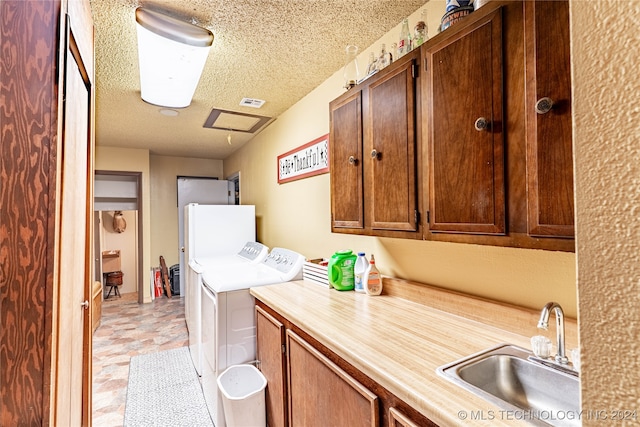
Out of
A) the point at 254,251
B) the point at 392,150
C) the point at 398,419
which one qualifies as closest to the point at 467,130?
the point at 392,150

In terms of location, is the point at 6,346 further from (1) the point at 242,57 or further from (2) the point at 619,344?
(1) the point at 242,57

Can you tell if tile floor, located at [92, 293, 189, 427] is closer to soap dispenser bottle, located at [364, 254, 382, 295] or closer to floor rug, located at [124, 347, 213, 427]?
floor rug, located at [124, 347, 213, 427]

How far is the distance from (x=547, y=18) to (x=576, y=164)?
2.30ft

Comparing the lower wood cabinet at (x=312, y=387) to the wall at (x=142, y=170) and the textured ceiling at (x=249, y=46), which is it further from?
the wall at (x=142, y=170)

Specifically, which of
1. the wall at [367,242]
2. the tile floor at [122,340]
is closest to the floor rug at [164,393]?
the tile floor at [122,340]

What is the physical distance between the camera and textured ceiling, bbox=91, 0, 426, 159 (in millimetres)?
1552

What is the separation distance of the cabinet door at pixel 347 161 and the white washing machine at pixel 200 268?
1397 millimetres

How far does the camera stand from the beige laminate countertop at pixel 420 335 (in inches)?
30.9

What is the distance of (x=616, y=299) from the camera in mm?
329

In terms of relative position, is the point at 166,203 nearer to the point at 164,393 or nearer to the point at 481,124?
the point at 164,393

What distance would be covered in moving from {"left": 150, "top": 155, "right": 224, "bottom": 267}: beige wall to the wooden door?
3.96 meters

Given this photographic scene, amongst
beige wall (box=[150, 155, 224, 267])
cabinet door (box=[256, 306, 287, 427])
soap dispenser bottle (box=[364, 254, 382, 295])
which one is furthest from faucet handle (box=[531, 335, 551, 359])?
beige wall (box=[150, 155, 224, 267])

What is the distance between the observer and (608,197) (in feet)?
1.11

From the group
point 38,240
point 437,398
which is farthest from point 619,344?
point 38,240
